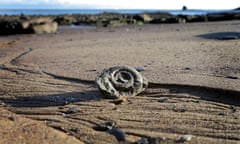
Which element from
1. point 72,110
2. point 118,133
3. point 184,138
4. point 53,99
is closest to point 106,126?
point 118,133

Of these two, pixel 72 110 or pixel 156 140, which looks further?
pixel 72 110

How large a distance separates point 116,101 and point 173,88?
0.90m

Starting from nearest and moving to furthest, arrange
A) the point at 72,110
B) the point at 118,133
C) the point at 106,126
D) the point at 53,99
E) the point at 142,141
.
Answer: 1. the point at 142,141
2. the point at 118,133
3. the point at 106,126
4. the point at 72,110
5. the point at 53,99

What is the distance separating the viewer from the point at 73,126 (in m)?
3.19

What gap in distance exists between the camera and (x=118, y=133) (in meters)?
2.99

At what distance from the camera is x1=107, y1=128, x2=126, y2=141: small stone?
2.91 meters

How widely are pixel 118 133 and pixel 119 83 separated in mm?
992

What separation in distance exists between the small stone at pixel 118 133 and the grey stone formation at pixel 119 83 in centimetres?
83

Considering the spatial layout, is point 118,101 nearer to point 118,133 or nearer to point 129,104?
point 129,104

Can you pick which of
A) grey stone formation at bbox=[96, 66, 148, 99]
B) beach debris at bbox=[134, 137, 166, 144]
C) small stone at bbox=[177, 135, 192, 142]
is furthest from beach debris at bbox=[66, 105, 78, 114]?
small stone at bbox=[177, 135, 192, 142]

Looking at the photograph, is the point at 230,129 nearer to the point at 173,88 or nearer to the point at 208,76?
the point at 173,88

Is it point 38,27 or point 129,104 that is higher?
point 38,27

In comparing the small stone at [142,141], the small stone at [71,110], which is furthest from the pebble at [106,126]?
the small stone at [71,110]

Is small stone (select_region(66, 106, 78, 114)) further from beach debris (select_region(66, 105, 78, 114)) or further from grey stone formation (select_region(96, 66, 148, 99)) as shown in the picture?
grey stone formation (select_region(96, 66, 148, 99))
